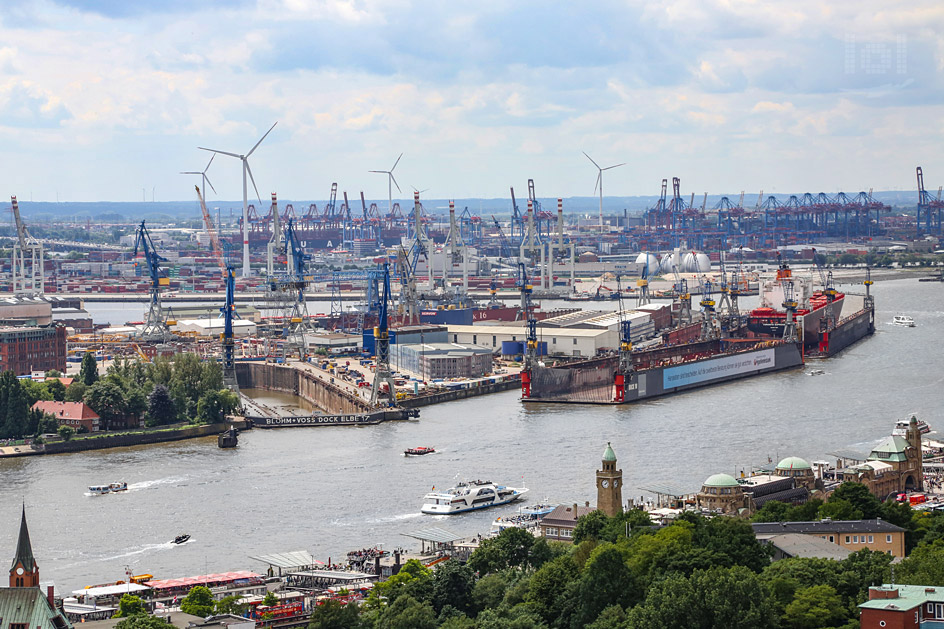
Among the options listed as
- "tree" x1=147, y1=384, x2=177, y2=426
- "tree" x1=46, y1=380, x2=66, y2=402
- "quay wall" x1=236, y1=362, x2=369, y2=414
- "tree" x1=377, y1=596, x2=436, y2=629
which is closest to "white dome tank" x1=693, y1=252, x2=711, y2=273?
"quay wall" x1=236, y1=362, x2=369, y2=414

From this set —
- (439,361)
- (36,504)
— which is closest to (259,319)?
(439,361)

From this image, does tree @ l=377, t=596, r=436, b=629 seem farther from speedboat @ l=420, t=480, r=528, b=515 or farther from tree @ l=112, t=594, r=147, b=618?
speedboat @ l=420, t=480, r=528, b=515

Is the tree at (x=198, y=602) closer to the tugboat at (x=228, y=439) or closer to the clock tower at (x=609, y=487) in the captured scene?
the clock tower at (x=609, y=487)

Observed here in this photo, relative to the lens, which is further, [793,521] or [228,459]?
[228,459]

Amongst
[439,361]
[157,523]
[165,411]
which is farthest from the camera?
[439,361]

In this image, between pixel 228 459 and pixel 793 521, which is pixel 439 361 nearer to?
pixel 228 459

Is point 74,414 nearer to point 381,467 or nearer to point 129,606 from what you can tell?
point 381,467
